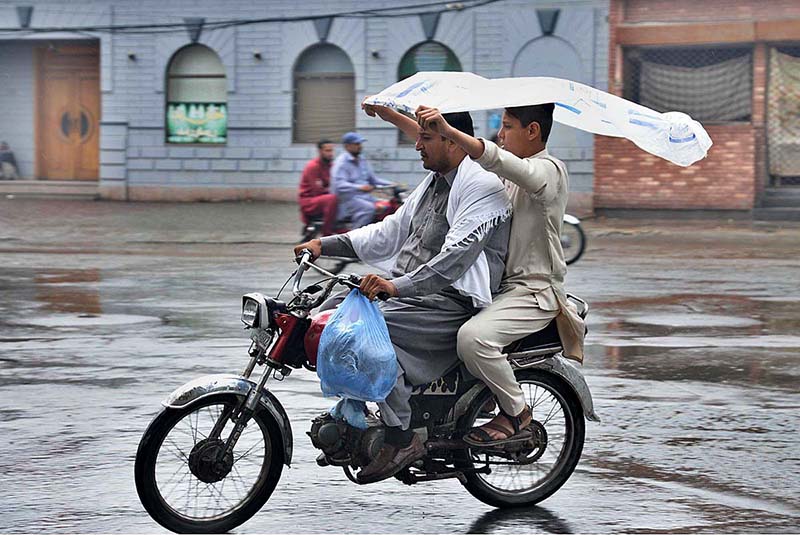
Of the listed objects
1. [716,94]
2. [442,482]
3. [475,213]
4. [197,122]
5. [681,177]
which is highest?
[716,94]

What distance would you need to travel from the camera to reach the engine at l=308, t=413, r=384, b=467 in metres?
5.36

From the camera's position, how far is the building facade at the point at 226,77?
27.4m

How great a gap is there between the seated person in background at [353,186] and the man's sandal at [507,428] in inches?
418

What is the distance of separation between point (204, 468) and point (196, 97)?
82.9 feet

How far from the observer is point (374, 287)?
5.22m

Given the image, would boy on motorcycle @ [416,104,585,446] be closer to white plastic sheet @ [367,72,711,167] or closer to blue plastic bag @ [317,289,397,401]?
white plastic sheet @ [367,72,711,167]

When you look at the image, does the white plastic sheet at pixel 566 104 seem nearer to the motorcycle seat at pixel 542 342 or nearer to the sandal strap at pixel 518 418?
the motorcycle seat at pixel 542 342

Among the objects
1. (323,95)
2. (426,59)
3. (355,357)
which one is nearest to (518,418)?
(355,357)

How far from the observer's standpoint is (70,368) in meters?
9.13

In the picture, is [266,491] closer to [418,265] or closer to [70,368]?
[418,265]

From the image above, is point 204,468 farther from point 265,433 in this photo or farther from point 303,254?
point 303,254

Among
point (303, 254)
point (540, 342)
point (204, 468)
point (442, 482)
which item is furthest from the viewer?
point (442, 482)

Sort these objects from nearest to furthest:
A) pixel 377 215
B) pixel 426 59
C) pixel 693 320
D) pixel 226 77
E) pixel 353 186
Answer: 1. pixel 693 320
2. pixel 353 186
3. pixel 377 215
4. pixel 426 59
5. pixel 226 77

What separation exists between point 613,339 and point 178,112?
20933 millimetres
